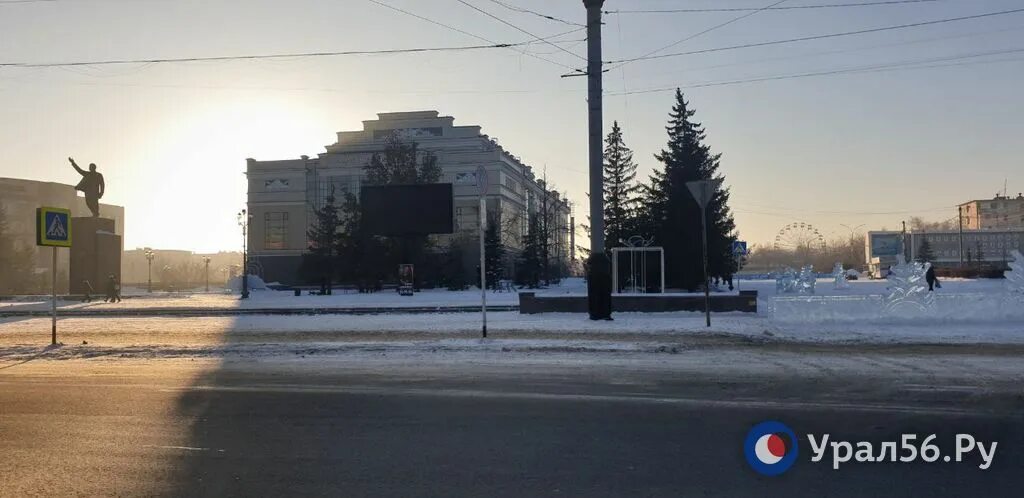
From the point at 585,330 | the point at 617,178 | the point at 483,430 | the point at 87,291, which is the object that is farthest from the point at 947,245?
the point at 483,430

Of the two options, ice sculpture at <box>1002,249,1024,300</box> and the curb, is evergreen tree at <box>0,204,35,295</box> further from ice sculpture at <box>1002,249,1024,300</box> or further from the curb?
ice sculpture at <box>1002,249,1024,300</box>

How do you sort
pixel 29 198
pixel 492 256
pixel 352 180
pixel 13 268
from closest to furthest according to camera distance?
pixel 492 256
pixel 13 268
pixel 352 180
pixel 29 198

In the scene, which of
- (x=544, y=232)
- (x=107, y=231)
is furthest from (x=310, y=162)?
(x=107, y=231)

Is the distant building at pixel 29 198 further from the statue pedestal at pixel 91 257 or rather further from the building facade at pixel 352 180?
the statue pedestal at pixel 91 257

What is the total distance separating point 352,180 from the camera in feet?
281

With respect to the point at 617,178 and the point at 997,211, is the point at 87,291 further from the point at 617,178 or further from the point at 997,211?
the point at 997,211

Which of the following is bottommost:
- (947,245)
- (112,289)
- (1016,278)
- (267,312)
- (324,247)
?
(267,312)

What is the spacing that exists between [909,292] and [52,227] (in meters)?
21.5

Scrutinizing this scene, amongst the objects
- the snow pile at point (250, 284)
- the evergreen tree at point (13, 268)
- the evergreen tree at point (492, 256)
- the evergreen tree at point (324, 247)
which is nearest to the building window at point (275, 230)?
the snow pile at point (250, 284)

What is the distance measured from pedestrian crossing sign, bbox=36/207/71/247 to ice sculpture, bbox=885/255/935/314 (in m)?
20.6

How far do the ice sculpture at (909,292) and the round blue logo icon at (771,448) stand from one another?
14.1m

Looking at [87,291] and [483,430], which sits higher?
[87,291]

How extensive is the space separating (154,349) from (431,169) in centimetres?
5406

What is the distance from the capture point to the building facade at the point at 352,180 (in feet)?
274
